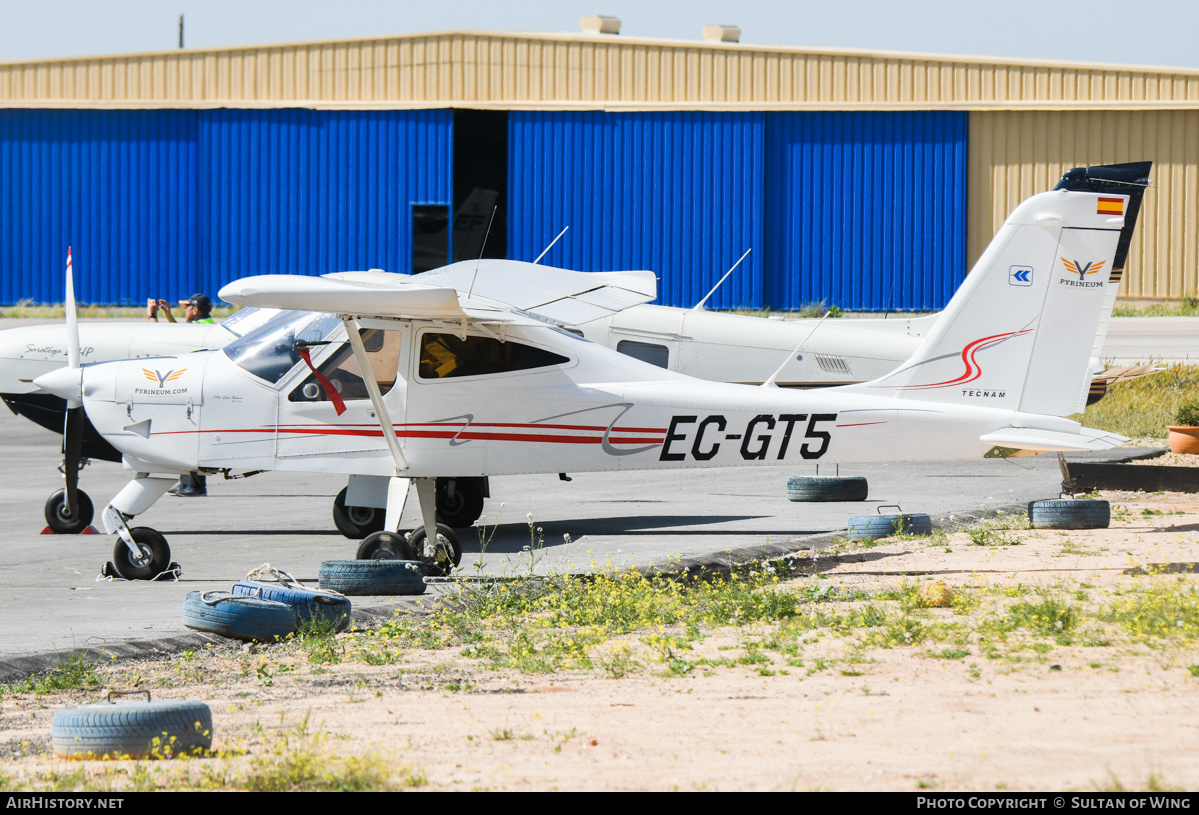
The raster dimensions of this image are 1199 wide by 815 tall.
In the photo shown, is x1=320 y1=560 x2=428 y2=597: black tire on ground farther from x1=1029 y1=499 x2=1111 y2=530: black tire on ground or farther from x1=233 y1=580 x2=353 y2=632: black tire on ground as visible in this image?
x1=1029 y1=499 x2=1111 y2=530: black tire on ground

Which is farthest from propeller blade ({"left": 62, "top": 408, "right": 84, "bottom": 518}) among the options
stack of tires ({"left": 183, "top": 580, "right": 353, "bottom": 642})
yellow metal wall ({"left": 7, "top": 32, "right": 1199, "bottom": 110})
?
yellow metal wall ({"left": 7, "top": 32, "right": 1199, "bottom": 110})

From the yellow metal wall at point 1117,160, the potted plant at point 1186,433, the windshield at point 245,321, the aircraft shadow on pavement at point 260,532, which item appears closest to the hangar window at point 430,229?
the yellow metal wall at point 1117,160

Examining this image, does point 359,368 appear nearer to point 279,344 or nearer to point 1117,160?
point 279,344

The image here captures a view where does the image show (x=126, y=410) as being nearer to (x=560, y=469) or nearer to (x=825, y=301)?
(x=560, y=469)

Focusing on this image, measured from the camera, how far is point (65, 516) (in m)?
12.4

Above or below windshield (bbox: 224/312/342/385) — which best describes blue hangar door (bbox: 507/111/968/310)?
above

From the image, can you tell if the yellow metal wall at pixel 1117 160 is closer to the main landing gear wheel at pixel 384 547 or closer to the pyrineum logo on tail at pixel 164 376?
the pyrineum logo on tail at pixel 164 376

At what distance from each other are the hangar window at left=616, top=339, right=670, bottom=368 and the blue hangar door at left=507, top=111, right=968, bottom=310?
56.5 feet

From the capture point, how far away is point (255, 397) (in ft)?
35.6

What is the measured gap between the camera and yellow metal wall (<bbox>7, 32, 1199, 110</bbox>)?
106 ft

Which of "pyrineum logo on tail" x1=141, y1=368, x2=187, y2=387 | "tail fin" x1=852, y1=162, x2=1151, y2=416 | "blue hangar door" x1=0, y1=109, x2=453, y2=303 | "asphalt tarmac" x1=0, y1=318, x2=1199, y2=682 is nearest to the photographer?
"asphalt tarmac" x1=0, y1=318, x2=1199, y2=682

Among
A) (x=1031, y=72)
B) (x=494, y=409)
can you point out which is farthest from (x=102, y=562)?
(x=1031, y=72)

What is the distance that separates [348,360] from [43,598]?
310cm

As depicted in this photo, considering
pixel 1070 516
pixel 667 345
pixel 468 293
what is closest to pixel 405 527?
pixel 667 345
